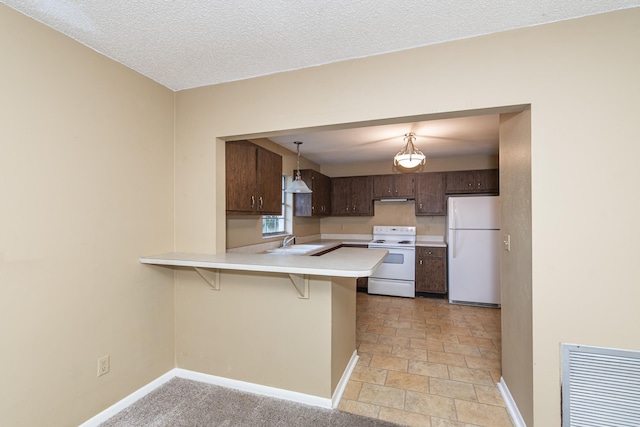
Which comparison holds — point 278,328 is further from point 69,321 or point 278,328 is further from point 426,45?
point 426,45

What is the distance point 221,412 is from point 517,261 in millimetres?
2285

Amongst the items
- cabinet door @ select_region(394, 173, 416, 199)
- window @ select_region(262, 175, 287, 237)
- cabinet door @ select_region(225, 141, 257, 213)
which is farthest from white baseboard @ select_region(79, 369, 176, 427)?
cabinet door @ select_region(394, 173, 416, 199)

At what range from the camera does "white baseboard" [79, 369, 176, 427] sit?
71.5 inches

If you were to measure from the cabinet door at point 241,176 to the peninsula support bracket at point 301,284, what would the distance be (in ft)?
3.17

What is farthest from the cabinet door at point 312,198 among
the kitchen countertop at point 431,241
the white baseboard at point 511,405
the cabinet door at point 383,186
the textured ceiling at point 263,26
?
the white baseboard at point 511,405

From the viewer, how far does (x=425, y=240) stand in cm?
522

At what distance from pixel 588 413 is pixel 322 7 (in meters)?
2.58

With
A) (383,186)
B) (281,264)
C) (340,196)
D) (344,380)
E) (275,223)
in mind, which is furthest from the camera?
(340,196)

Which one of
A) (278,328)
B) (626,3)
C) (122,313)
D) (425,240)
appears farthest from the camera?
(425,240)

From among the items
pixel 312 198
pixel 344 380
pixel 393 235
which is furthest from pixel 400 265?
pixel 344 380

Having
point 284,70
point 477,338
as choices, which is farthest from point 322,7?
point 477,338

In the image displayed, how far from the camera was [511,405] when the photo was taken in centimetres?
197

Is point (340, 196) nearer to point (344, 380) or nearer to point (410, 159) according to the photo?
point (410, 159)

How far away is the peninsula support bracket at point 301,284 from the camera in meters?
1.98
